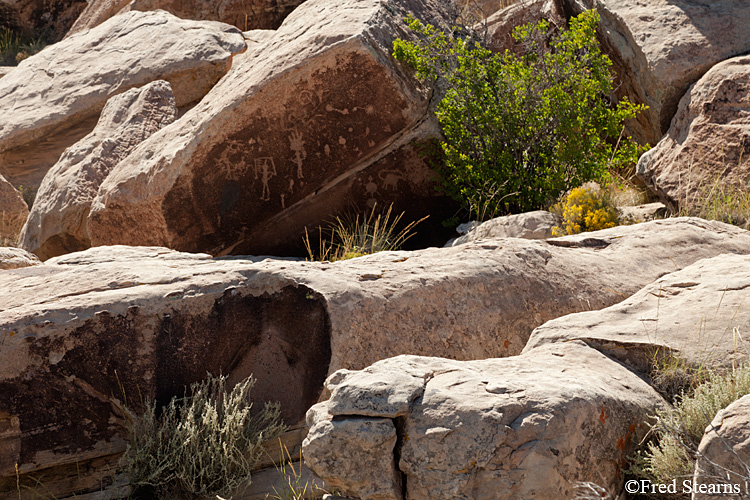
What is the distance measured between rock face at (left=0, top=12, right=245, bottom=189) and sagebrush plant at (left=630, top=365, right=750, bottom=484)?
8.17 metres

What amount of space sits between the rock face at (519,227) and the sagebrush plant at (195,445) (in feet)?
9.77

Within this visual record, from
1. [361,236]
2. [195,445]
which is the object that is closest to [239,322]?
[195,445]

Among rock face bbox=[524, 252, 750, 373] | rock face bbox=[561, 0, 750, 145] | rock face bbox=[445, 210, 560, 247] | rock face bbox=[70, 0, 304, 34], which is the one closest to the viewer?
rock face bbox=[524, 252, 750, 373]

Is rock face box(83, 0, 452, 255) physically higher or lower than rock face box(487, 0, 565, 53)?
lower

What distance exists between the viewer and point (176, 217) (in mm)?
6695

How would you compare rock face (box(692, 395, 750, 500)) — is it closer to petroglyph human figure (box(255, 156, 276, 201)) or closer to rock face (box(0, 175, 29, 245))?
petroglyph human figure (box(255, 156, 276, 201))

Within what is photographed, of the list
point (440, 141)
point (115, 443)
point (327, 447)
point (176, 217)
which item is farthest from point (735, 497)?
point (176, 217)

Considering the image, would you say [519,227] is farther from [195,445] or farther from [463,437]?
[463,437]

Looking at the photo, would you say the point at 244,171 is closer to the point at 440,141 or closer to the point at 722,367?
the point at 440,141

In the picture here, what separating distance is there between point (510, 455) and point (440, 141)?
4536mm

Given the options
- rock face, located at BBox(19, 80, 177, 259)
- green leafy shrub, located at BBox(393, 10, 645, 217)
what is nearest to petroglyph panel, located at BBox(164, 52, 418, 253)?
green leafy shrub, located at BBox(393, 10, 645, 217)

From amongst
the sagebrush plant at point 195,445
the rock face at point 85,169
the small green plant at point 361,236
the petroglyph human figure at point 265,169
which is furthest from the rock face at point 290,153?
the sagebrush plant at point 195,445

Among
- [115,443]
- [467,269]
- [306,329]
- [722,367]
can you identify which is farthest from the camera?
[467,269]

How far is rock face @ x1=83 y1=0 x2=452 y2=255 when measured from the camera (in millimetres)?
6422
